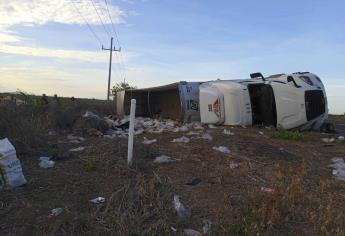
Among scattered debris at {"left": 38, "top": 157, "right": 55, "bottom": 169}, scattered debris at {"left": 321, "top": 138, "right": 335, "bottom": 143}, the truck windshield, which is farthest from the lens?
the truck windshield

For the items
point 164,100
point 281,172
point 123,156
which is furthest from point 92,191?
point 164,100

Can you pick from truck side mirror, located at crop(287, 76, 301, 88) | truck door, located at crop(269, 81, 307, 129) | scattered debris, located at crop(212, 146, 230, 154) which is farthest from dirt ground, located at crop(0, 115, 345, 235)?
truck side mirror, located at crop(287, 76, 301, 88)

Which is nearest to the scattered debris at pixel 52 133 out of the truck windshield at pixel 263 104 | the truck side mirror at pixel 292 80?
the truck windshield at pixel 263 104

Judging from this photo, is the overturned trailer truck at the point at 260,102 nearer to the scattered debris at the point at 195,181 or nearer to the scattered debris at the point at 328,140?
the scattered debris at the point at 328,140

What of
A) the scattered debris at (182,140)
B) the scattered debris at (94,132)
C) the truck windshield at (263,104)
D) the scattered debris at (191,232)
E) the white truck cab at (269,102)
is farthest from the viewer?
the truck windshield at (263,104)

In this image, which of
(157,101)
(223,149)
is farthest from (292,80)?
(157,101)

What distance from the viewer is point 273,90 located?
1430 cm

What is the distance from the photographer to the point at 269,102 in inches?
576

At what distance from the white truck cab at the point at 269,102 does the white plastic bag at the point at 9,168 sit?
9395 mm

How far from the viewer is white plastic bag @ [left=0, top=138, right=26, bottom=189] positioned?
5.67m

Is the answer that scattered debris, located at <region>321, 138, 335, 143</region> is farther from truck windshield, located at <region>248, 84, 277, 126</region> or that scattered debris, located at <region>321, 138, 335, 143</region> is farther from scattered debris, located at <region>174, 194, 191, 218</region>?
scattered debris, located at <region>174, 194, 191, 218</region>

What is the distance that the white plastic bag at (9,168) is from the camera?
18.6 ft

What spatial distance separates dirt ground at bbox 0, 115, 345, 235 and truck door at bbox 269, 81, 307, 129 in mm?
5229

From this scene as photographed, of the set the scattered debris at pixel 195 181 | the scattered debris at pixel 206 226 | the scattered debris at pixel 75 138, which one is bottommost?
the scattered debris at pixel 206 226
